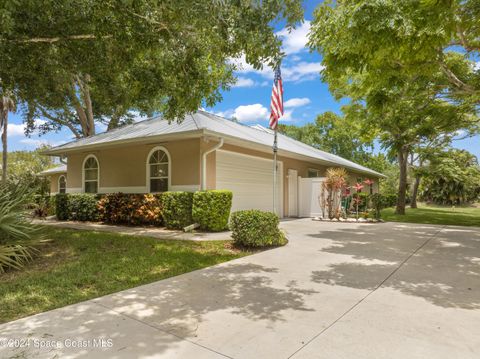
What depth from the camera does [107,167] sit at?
41.5 ft

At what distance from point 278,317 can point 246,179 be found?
8.80 m

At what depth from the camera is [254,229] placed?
6.97 meters

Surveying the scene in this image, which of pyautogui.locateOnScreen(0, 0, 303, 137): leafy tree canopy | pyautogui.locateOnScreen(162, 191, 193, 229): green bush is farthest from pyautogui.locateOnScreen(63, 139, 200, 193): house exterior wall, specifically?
pyautogui.locateOnScreen(0, 0, 303, 137): leafy tree canopy

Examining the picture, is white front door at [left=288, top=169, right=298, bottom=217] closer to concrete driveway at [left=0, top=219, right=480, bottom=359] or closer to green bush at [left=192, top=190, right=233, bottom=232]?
green bush at [left=192, top=190, right=233, bottom=232]

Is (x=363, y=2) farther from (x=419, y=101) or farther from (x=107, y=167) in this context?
(x=107, y=167)

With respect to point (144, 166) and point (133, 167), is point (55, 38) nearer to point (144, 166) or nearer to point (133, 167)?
point (144, 166)

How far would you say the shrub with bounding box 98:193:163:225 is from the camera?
1012 centimetres

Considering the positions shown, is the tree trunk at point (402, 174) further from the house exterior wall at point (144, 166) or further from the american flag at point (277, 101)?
the american flag at point (277, 101)

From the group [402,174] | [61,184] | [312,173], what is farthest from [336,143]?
[61,184]

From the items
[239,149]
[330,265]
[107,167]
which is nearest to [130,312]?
[330,265]

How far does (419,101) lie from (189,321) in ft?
40.5

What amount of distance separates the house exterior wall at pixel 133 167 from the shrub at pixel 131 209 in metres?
0.73

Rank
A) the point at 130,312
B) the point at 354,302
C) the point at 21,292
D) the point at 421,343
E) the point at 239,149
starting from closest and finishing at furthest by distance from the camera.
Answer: the point at 421,343
the point at 130,312
the point at 354,302
the point at 21,292
the point at 239,149

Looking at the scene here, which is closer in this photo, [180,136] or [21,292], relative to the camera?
[21,292]
